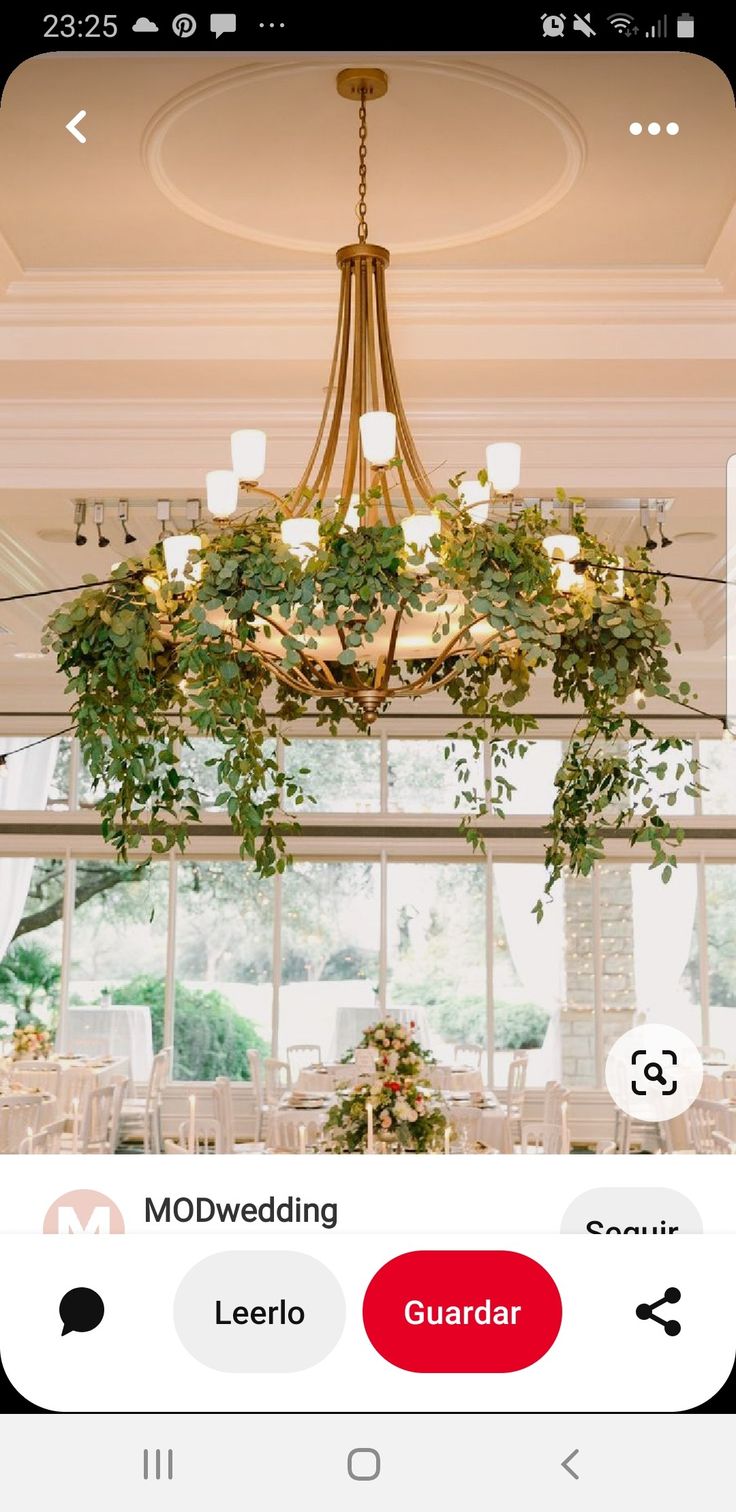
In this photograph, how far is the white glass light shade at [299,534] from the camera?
2477 mm

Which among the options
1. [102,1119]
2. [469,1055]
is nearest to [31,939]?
[102,1119]

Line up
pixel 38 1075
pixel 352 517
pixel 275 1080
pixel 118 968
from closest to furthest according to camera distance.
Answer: pixel 352 517 → pixel 38 1075 → pixel 275 1080 → pixel 118 968

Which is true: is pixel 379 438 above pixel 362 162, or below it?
below

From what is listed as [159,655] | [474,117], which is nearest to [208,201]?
[474,117]

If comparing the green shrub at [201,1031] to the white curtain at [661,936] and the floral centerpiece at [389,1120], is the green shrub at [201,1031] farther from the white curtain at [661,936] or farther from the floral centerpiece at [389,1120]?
the floral centerpiece at [389,1120]

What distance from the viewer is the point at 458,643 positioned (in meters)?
2.84

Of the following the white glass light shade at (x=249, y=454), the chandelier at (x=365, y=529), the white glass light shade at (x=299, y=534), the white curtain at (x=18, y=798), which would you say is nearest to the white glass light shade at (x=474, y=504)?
the chandelier at (x=365, y=529)

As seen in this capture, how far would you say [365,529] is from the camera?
94.0 inches

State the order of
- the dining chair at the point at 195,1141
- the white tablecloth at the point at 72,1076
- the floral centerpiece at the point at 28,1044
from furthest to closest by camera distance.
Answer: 1. the floral centerpiece at the point at 28,1044
2. the white tablecloth at the point at 72,1076
3. the dining chair at the point at 195,1141

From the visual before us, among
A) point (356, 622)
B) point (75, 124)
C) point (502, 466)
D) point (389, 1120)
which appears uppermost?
point (502, 466)

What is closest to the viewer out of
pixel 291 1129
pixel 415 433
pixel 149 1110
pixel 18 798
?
pixel 415 433
